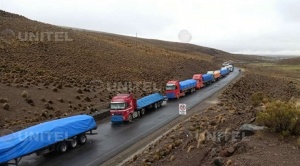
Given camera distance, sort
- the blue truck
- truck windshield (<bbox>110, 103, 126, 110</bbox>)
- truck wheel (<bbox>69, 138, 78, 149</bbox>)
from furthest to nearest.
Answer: the blue truck, truck windshield (<bbox>110, 103, 126, 110</bbox>), truck wheel (<bbox>69, 138, 78, 149</bbox>)

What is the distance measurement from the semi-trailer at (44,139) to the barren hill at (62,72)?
814cm

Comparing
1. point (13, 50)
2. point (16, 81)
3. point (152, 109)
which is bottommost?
point (152, 109)

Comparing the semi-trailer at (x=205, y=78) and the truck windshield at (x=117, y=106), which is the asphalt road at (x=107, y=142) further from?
the semi-trailer at (x=205, y=78)

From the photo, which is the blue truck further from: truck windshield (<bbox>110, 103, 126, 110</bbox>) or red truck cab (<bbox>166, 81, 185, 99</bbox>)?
truck windshield (<bbox>110, 103, 126, 110</bbox>)

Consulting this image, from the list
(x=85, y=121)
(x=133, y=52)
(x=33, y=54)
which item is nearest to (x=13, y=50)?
(x=33, y=54)

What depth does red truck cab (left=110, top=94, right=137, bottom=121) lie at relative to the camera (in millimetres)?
32750

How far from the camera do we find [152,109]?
39.9 m

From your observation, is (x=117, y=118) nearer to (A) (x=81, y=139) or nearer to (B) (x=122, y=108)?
(B) (x=122, y=108)

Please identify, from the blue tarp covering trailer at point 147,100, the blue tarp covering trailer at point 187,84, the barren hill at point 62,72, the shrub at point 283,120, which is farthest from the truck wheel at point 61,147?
the blue tarp covering trailer at point 187,84

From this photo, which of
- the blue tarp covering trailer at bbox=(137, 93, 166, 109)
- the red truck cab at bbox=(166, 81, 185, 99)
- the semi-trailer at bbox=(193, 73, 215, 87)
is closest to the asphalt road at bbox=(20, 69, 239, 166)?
the blue tarp covering trailer at bbox=(137, 93, 166, 109)

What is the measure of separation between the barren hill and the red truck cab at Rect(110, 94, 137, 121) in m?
5.94

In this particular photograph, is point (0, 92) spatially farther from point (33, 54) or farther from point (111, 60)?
point (111, 60)

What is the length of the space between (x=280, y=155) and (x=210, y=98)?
110 ft

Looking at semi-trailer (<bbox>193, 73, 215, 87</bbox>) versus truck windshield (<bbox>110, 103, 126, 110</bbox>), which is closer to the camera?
truck windshield (<bbox>110, 103, 126, 110</bbox>)
